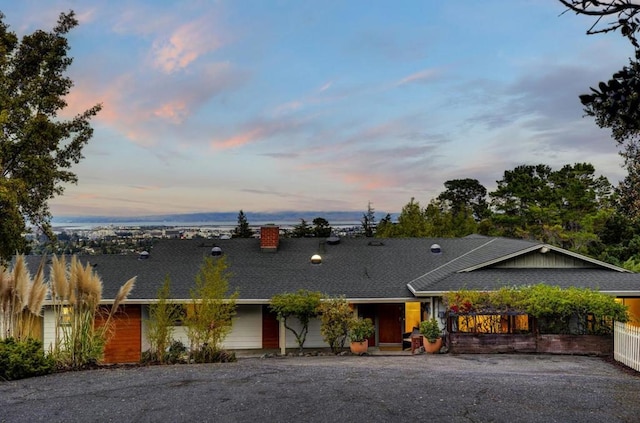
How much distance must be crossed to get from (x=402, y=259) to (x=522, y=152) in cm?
1298

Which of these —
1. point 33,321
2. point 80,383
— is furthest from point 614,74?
point 33,321

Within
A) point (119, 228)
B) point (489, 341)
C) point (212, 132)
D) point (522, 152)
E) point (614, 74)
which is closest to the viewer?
point (614, 74)

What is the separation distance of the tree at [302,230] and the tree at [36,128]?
42.5m

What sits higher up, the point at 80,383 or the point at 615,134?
the point at 615,134

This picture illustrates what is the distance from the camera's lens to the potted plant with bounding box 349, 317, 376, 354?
16500 millimetres

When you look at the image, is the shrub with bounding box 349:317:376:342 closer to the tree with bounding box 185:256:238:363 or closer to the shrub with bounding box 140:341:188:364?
the tree with bounding box 185:256:238:363

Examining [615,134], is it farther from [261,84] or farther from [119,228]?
[119,228]

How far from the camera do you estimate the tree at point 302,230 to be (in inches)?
2374

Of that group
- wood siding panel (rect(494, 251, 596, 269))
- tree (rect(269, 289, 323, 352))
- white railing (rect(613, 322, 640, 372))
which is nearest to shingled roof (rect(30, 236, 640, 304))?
wood siding panel (rect(494, 251, 596, 269))

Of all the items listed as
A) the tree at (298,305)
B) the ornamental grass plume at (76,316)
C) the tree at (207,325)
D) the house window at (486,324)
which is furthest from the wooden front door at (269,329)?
the ornamental grass plume at (76,316)

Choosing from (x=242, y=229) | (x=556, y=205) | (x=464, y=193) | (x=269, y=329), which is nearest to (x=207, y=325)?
(x=269, y=329)

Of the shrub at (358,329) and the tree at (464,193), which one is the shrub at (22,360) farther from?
the tree at (464,193)

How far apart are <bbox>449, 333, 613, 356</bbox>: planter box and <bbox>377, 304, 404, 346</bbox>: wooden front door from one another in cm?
598

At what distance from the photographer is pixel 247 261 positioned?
22.4 m
